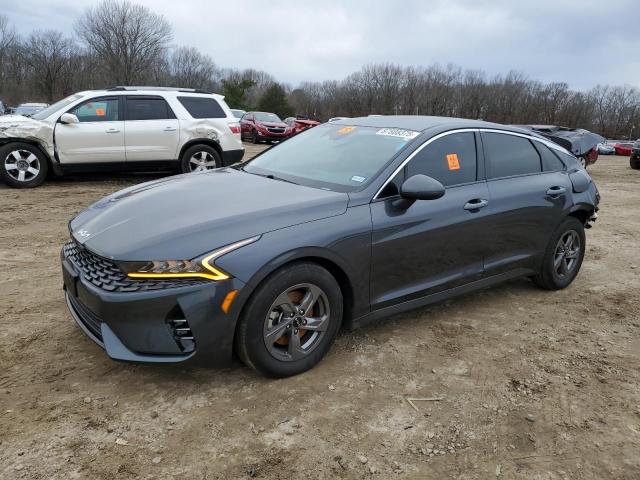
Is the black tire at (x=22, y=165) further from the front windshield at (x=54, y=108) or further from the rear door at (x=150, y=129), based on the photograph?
the rear door at (x=150, y=129)

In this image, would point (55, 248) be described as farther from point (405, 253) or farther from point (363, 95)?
point (363, 95)

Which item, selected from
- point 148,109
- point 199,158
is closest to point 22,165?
point 148,109

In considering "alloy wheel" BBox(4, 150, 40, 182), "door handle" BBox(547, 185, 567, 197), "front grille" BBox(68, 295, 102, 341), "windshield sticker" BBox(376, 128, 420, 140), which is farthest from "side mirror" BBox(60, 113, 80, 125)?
"door handle" BBox(547, 185, 567, 197)

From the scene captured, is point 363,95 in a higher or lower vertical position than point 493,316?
higher

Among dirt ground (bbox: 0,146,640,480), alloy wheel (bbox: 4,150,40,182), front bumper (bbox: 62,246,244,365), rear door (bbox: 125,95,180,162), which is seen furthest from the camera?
rear door (bbox: 125,95,180,162)

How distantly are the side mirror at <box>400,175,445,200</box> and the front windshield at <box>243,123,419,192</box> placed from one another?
0.26 meters

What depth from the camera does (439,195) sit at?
133 inches

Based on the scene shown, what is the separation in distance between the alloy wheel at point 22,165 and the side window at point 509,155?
25.6 feet

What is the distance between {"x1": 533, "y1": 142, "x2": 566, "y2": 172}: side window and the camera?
469 centimetres

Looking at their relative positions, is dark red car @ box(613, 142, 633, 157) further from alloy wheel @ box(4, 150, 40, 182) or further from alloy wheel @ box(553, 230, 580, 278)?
alloy wheel @ box(4, 150, 40, 182)

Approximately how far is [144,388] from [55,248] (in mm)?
3319

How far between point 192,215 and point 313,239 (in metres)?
0.73

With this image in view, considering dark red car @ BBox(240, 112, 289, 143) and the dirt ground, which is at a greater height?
dark red car @ BBox(240, 112, 289, 143)

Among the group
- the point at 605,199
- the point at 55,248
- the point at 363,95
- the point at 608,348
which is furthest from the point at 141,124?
the point at 363,95
